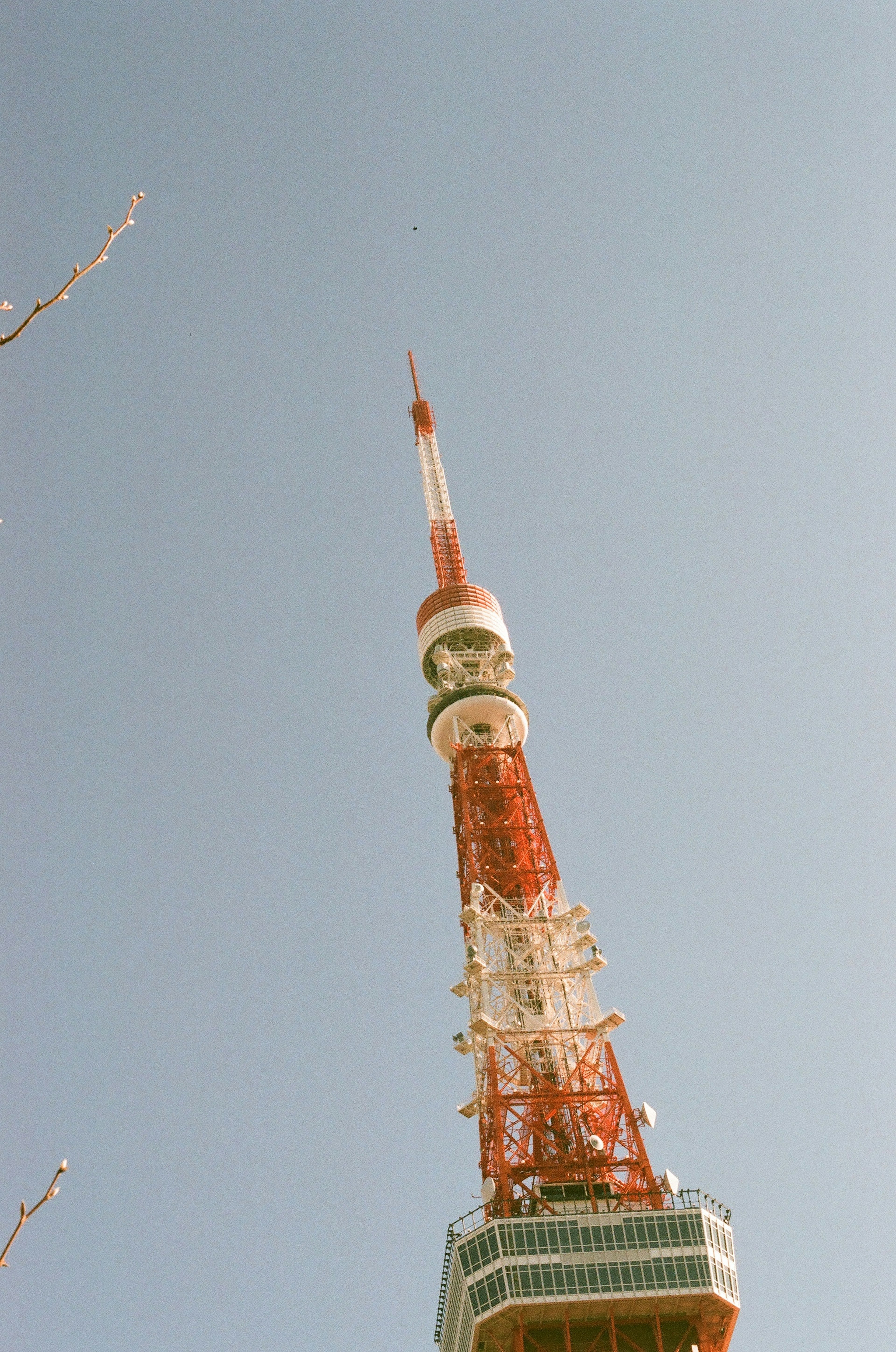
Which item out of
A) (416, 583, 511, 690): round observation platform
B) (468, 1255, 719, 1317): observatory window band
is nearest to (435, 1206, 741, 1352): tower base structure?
(468, 1255, 719, 1317): observatory window band

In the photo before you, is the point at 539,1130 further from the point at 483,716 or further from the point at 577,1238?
the point at 483,716

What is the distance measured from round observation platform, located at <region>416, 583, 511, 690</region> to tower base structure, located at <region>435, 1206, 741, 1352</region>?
167 feet

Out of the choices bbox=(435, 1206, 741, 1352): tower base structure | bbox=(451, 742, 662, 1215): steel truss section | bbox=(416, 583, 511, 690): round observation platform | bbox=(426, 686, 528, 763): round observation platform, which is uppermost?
bbox=(416, 583, 511, 690): round observation platform

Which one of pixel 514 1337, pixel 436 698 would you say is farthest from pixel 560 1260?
pixel 436 698

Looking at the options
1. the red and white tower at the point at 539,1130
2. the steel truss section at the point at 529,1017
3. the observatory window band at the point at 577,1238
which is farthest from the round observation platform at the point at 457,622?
the observatory window band at the point at 577,1238

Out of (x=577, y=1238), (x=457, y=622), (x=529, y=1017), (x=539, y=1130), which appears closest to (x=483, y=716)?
(x=457, y=622)

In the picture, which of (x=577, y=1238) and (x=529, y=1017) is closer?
(x=577, y=1238)

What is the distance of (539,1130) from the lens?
245 ft

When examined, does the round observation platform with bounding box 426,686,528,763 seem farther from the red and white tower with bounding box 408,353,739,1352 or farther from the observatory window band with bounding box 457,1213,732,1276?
the observatory window band with bounding box 457,1213,732,1276

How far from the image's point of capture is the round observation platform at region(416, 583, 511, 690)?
354ft

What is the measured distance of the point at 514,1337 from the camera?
64.3 metres

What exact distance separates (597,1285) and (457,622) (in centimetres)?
5577

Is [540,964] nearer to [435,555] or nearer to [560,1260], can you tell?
[560,1260]

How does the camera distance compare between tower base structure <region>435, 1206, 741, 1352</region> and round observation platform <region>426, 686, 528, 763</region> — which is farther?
round observation platform <region>426, 686, 528, 763</region>
